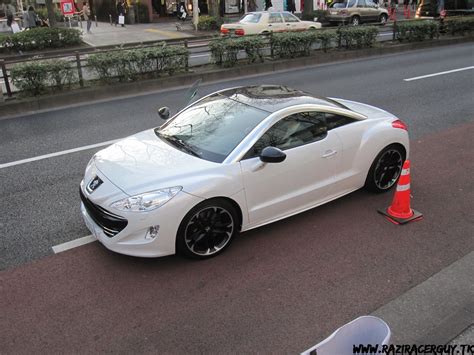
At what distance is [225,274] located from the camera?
4234 mm

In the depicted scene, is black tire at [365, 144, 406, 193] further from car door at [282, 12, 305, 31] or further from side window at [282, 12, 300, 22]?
side window at [282, 12, 300, 22]

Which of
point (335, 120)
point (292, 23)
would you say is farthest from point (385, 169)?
point (292, 23)

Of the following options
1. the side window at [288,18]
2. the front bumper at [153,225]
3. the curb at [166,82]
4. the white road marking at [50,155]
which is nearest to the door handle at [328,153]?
the front bumper at [153,225]

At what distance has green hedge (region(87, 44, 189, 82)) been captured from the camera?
1231 cm

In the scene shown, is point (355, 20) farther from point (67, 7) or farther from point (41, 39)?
point (41, 39)

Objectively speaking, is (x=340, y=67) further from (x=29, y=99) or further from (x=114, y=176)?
(x=114, y=176)

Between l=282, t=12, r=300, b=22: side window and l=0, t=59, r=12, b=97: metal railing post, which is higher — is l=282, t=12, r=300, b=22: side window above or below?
above

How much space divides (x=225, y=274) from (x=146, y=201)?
3.26ft

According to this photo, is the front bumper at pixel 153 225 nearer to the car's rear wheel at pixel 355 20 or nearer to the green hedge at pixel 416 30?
the green hedge at pixel 416 30

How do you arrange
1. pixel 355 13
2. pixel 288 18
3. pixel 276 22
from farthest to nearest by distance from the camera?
1. pixel 355 13
2. pixel 288 18
3. pixel 276 22

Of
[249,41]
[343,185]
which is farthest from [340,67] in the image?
[343,185]

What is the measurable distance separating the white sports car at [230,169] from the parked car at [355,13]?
Answer: 24.9m

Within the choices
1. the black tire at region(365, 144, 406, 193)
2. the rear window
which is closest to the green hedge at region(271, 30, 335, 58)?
the rear window

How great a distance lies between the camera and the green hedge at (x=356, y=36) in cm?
1711
